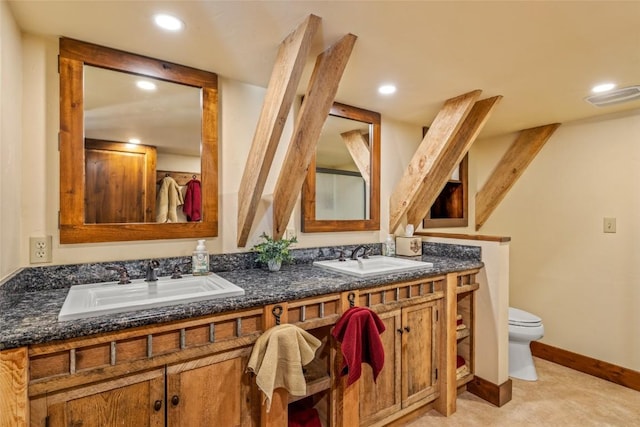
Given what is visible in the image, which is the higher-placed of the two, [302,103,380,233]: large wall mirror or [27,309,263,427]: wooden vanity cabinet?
[302,103,380,233]: large wall mirror

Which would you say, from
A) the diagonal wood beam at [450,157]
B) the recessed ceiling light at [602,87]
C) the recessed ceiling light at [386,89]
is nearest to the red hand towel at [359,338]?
the diagonal wood beam at [450,157]

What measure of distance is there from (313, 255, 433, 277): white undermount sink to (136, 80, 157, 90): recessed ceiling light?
4.52ft

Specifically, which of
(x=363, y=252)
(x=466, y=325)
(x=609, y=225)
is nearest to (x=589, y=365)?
(x=609, y=225)

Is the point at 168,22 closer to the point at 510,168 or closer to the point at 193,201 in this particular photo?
the point at 193,201

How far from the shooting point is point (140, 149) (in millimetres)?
1666

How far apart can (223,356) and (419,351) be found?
4.00 feet

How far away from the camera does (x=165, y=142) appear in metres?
1.74

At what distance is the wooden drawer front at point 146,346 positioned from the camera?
99 centimetres

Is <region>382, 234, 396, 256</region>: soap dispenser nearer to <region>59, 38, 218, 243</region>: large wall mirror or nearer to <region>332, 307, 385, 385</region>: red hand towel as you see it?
<region>332, 307, 385, 385</region>: red hand towel

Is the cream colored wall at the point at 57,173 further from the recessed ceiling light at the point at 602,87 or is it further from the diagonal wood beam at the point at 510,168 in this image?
the recessed ceiling light at the point at 602,87

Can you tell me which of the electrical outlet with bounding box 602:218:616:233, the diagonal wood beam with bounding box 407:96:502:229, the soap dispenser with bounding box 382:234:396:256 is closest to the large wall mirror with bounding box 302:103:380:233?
the soap dispenser with bounding box 382:234:396:256

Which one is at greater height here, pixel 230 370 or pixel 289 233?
pixel 289 233

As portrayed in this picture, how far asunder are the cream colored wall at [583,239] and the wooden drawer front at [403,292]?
1576 millimetres

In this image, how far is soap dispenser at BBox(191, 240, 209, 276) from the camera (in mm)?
1710
